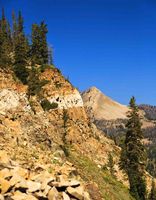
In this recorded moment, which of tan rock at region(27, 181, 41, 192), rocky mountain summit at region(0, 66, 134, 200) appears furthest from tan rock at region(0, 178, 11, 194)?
tan rock at region(27, 181, 41, 192)

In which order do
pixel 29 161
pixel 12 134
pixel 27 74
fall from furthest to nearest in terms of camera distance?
1. pixel 27 74
2. pixel 12 134
3. pixel 29 161

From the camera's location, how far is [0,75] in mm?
58406

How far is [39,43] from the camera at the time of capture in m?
89.7

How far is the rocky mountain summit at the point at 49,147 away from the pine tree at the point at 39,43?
12192 mm

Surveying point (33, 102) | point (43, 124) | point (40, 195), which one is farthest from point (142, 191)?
point (40, 195)

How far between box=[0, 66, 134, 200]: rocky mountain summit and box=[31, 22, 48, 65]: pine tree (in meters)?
12.2

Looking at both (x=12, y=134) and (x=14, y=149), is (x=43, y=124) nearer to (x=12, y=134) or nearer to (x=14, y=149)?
(x=12, y=134)

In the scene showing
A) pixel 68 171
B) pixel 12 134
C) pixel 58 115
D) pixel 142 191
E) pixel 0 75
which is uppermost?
pixel 0 75

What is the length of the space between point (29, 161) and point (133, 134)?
32187 mm

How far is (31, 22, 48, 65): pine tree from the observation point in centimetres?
8817

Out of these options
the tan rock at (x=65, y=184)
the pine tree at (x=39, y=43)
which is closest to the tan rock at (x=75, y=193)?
the tan rock at (x=65, y=184)

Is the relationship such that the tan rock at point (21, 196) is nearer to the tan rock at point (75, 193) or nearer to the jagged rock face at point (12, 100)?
the tan rock at point (75, 193)

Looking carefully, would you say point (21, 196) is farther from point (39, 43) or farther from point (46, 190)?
point (39, 43)

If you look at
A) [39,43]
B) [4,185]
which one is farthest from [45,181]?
[39,43]
